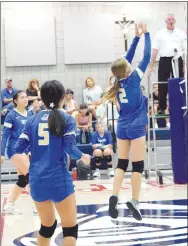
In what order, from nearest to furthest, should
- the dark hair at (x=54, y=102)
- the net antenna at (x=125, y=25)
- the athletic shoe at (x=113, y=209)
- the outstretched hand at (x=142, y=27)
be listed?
the dark hair at (x=54, y=102), the outstretched hand at (x=142, y=27), the athletic shoe at (x=113, y=209), the net antenna at (x=125, y=25)

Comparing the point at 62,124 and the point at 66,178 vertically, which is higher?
the point at 62,124

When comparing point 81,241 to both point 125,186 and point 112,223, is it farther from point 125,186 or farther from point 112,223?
point 125,186

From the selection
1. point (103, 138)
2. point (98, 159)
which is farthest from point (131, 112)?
point (98, 159)

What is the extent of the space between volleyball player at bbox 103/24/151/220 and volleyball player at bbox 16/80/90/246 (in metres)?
0.60

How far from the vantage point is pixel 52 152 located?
6.64ft

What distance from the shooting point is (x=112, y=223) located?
3.60 m

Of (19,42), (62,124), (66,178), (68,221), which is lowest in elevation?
(68,221)

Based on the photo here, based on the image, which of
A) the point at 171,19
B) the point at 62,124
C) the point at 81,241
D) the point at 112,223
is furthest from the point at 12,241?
the point at 171,19

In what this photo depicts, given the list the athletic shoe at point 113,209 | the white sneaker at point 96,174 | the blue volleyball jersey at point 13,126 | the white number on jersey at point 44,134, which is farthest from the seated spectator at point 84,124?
the white number on jersey at point 44,134

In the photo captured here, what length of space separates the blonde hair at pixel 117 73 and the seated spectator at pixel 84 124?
313 cm

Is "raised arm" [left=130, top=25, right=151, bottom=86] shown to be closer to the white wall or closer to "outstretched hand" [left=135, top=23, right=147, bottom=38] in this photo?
"outstretched hand" [left=135, top=23, right=147, bottom=38]

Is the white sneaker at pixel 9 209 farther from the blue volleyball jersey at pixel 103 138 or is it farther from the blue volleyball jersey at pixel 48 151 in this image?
the blue volleyball jersey at pixel 48 151

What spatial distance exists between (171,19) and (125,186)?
11.8 ft

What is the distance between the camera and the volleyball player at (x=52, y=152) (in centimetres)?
200
